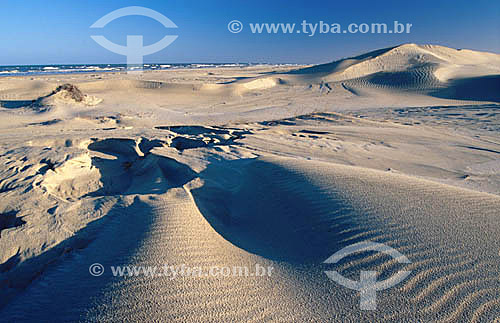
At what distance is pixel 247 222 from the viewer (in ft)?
10.0

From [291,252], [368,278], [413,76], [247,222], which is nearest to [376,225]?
[368,278]

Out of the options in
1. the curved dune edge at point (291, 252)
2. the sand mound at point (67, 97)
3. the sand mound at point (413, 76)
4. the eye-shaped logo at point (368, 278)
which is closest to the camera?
the curved dune edge at point (291, 252)

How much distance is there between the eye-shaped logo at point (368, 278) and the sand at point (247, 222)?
0.05 m

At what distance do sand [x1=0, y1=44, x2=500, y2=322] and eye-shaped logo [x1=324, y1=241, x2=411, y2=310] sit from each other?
5 cm

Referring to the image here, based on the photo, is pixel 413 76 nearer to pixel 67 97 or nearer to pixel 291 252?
pixel 291 252

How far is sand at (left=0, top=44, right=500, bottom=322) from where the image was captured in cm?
168

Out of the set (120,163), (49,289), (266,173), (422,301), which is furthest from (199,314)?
(120,163)

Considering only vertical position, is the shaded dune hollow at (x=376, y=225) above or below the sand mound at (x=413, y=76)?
below

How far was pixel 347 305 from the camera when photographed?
1.71 metres

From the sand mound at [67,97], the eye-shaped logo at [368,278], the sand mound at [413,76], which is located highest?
the sand mound at [413,76]

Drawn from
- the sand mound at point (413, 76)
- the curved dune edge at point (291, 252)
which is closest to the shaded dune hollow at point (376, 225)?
the curved dune edge at point (291, 252)

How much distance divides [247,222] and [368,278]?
1.43 m

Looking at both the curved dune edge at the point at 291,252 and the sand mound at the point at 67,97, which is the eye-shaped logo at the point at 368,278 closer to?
the curved dune edge at the point at 291,252

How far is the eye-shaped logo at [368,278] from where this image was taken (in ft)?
5.73
